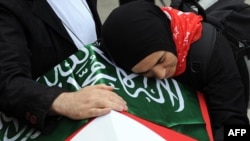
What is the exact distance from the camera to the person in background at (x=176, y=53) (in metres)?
1.26

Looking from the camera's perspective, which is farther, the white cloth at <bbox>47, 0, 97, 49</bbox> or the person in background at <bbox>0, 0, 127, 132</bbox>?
the white cloth at <bbox>47, 0, 97, 49</bbox>

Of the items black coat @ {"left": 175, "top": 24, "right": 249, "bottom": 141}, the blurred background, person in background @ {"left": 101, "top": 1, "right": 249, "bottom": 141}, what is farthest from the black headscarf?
the blurred background

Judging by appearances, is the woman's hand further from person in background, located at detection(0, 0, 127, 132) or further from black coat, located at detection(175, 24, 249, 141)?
black coat, located at detection(175, 24, 249, 141)

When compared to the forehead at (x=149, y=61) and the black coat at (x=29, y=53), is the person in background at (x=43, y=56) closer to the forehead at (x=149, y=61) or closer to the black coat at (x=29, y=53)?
the black coat at (x=29, y=53)

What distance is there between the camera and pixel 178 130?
48.9 inches

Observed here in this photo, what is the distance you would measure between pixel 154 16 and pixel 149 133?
13.1 inches

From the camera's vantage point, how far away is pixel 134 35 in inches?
49.3

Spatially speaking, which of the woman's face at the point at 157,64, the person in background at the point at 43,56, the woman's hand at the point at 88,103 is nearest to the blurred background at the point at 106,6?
the person in background at the point at 43,56

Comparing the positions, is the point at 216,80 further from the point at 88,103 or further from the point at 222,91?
the point at 88,103

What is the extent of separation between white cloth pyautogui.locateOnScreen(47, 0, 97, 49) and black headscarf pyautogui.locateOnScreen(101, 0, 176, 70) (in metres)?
0.19

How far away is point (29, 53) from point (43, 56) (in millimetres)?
86

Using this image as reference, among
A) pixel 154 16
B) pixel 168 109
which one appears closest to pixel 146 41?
pixel 154 16

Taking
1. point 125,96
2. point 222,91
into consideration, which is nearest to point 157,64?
point 125,96

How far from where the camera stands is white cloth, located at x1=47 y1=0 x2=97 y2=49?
4.82 feet
